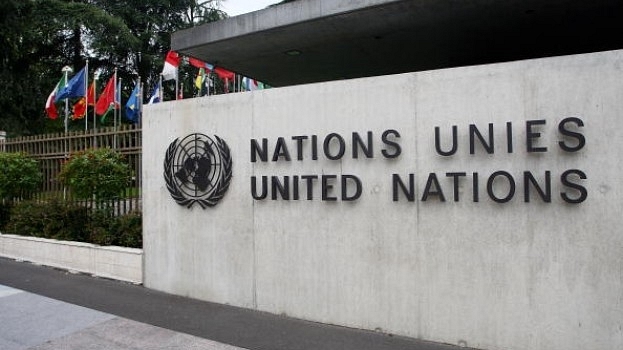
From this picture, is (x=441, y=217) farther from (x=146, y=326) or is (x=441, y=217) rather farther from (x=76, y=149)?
(x=76, y=149)

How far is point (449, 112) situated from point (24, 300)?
20.1 ft

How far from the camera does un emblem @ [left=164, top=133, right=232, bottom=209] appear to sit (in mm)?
6359

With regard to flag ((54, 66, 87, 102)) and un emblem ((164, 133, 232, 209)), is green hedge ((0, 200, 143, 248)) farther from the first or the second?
flag ((54, 66, 87, 102))

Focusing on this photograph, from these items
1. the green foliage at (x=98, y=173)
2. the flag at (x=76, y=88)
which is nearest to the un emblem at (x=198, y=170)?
the green foliage at (x=98, y=173)

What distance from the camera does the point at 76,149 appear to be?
9.55 metres

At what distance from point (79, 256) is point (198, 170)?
338 cm

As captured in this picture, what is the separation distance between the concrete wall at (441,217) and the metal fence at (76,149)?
241cm

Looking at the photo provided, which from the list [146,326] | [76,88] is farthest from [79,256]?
[76,88]

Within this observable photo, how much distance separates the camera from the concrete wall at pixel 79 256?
24.8ft

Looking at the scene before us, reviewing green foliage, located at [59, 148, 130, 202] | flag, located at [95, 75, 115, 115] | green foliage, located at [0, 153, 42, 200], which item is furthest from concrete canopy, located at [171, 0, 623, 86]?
flag, located at [95, 75, 115, 115]

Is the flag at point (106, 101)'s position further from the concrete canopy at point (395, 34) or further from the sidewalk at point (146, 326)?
the sidewalk at point (146, 326)

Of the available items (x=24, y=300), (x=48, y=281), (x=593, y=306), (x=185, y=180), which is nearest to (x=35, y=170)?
(x=48, y=281)

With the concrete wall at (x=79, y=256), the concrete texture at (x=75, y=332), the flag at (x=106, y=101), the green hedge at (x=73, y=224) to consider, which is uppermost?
the flag at (x=106, y=101)

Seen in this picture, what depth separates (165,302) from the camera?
6562mm
